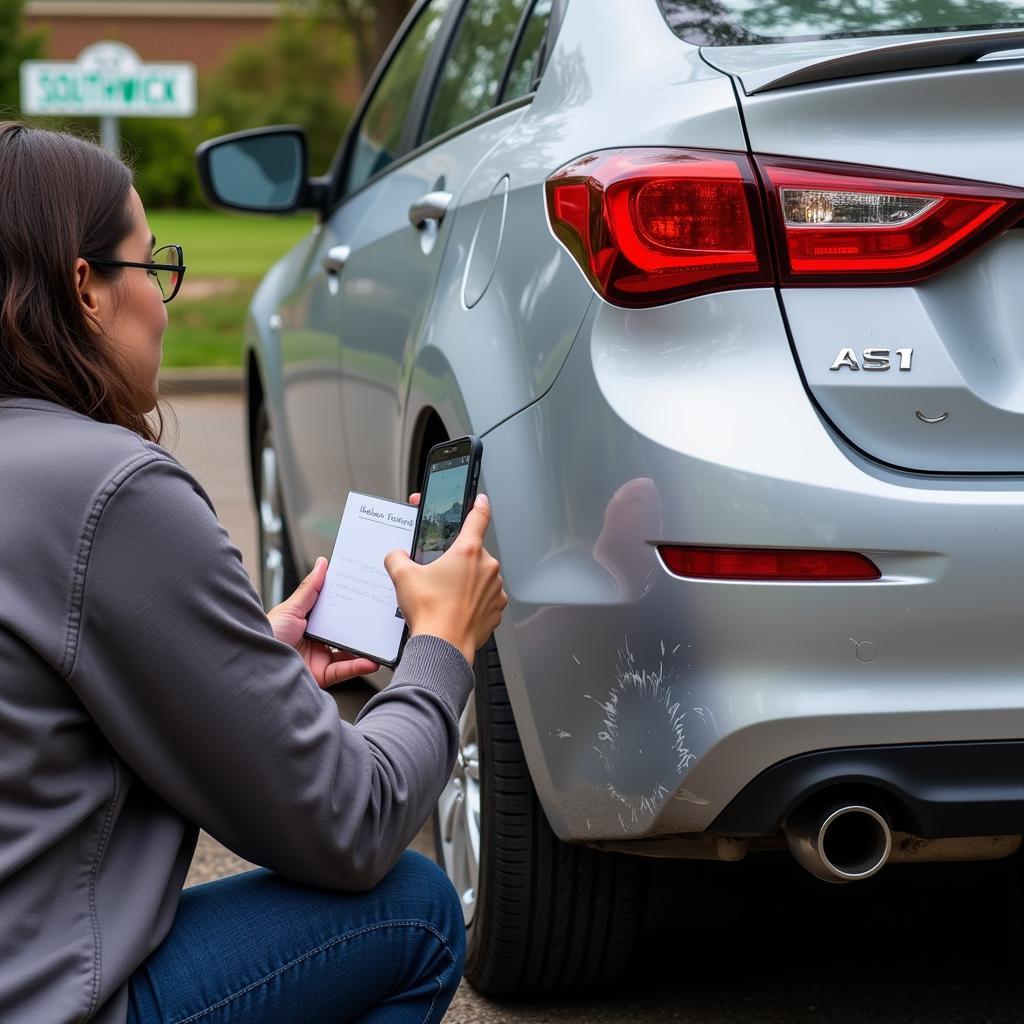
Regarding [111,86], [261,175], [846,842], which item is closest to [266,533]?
[261,175]

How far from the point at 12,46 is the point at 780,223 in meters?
40.6

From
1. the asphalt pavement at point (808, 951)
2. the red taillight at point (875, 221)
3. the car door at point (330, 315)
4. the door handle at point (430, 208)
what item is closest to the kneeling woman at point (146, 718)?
the red taillight at point (875, 221)

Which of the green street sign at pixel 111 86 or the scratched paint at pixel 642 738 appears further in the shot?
the green street sign at pixel 111 86

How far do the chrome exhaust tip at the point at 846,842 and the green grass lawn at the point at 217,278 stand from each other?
4.62 metres

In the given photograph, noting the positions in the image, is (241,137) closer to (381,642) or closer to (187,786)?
(381,642)

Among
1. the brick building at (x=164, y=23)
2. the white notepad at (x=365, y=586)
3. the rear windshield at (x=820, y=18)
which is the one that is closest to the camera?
the white notepad at (x=365, y=586)

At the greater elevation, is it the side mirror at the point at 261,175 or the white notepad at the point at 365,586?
the white notepad at the point at 365,586

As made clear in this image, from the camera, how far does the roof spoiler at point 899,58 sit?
1938 millimetres

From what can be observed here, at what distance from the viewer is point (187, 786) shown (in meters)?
1.51

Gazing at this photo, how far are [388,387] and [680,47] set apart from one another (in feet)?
3.09

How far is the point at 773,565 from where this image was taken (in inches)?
74.5

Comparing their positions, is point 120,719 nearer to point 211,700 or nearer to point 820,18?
point 211,700

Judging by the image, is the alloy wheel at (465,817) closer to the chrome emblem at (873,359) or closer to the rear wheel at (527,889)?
the rear wheel at (527,889)

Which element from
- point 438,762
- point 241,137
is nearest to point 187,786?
point 438,762
